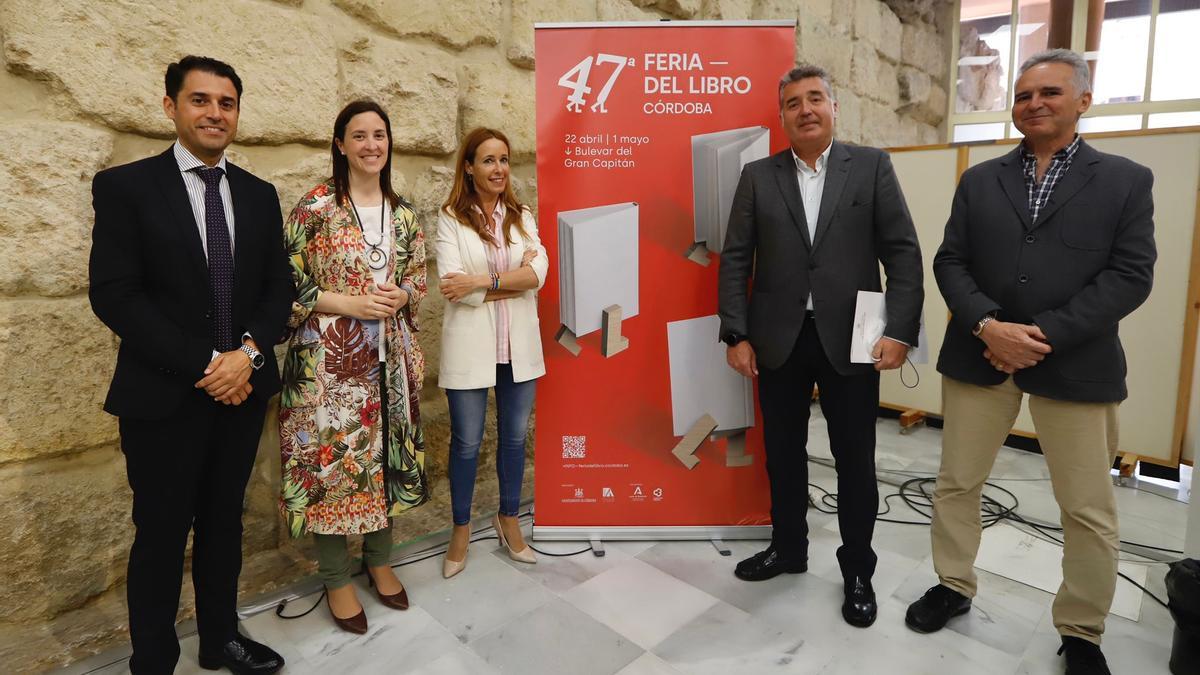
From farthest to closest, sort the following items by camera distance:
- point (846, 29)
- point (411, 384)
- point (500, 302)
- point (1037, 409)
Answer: point (846, 29) → point (500, 302) → point (411, 384) → point (1037, 409)

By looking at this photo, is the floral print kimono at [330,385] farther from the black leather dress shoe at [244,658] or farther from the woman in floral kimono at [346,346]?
the black leather dress shoe at [244,658]

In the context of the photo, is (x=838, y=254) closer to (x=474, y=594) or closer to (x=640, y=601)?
(x=640, y=601)

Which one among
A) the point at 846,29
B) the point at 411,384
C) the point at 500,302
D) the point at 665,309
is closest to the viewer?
the point at 411,384

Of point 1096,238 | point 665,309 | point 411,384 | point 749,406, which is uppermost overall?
point 1096,238

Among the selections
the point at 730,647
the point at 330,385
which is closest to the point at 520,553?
the point at 730,647

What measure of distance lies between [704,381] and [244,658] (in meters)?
1.60

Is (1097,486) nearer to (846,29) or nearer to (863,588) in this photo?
(863,588)

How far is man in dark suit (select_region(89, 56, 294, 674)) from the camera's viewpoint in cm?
142

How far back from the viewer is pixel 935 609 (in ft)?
6.48

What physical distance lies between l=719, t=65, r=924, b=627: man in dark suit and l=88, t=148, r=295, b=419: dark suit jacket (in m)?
1.40

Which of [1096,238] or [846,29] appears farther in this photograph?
[846,29]

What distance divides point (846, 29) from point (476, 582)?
435 centimetres

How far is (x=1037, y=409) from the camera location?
1782 mm

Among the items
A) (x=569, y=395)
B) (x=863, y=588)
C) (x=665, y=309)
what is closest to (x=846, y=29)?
(x=665, y=309)
